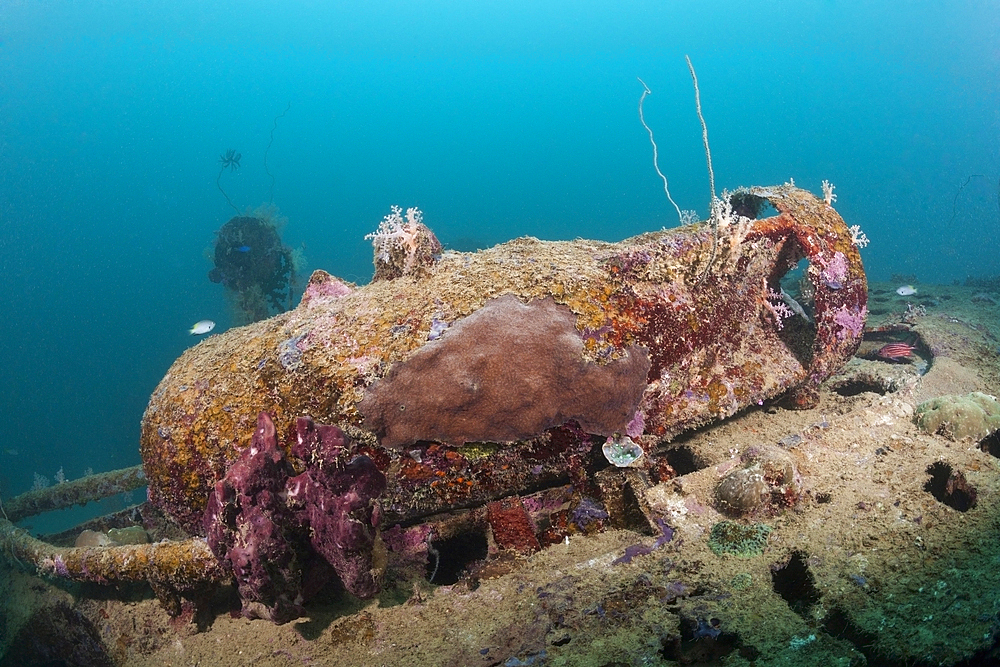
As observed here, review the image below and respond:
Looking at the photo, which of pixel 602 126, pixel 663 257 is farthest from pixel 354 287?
pixel 602 126

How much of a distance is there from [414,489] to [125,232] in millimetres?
124574

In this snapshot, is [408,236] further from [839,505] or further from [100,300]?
[100,300]

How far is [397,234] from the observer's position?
469 centimetres

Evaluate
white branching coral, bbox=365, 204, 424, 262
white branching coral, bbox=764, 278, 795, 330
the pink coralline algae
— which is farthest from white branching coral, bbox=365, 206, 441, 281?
white branching coral, bbox=764, 278, 795, 330

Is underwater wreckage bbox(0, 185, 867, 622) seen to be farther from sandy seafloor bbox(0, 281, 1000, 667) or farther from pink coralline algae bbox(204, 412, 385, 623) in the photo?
sandy seafloor bbox(0, 281, 1000, 667)

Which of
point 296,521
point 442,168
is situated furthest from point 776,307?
point 442,168

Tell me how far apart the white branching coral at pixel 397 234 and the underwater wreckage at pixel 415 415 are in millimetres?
48

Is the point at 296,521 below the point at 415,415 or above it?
below

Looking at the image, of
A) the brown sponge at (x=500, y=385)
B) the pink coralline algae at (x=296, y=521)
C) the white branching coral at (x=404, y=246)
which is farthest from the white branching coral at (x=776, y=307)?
the pink coralline algae at (x=296, y=521)

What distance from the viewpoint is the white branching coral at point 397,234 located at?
15.2ft

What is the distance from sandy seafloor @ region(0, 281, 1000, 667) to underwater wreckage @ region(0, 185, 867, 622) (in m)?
0.31

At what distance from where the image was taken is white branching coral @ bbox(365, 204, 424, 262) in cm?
464

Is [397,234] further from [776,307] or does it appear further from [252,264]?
[252,264]

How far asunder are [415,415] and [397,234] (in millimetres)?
2007
